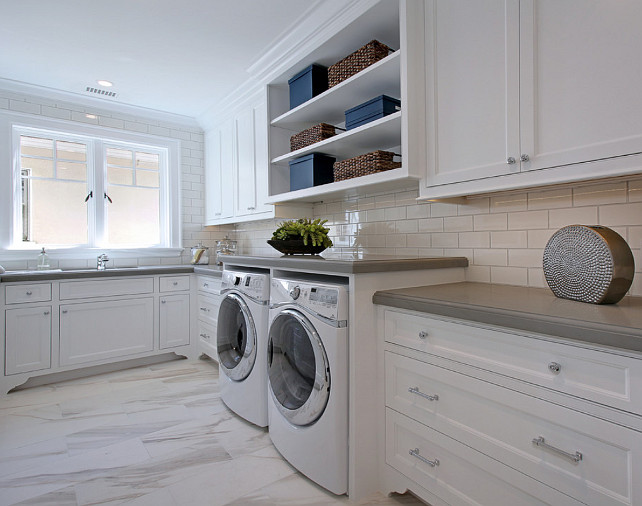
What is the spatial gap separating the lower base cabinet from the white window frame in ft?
10.5

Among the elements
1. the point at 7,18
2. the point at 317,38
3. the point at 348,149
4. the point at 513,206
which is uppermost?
the point at 7,18

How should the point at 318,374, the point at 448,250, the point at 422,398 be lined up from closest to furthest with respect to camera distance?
1. the point at 422,398
2. the point at 318,374
3. the point at 448,250

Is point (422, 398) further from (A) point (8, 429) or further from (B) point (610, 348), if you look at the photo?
(A) point (8, 429)

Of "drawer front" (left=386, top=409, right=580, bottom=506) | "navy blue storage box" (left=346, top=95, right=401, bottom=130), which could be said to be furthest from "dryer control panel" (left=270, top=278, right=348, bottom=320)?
"navy blue storage box" (left=346, top=95, right=401, bottom=130)

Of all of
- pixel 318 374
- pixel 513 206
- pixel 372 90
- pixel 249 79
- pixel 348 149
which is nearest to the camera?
pixel 318 374

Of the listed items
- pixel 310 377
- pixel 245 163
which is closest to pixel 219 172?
pixel 245 163

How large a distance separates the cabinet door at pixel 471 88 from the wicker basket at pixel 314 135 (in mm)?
853

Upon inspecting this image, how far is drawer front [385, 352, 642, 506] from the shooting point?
3.11 ft

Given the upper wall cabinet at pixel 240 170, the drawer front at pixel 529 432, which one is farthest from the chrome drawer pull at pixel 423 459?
the upper wall cabinet at pixel 240 170

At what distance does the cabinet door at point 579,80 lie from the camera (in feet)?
3.91

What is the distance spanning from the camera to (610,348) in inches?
37.4

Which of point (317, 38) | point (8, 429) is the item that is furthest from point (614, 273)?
point (8, 429)

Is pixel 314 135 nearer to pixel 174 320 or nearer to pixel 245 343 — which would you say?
pixel 245 343

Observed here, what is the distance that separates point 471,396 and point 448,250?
1004mm
